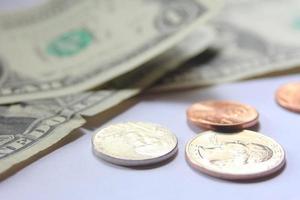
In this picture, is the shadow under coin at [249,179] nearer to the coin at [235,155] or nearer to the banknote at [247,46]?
the coin at [235,155]

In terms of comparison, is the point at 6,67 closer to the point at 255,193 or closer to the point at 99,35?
the point at 99,35

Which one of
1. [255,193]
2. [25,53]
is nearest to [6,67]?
[25,53]

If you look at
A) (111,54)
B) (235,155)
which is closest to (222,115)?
(235,155)

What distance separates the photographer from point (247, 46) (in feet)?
2.67

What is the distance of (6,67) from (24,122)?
189 mm

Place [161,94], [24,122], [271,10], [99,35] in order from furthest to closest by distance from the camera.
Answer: [271,10] < [99,35] < [161,94] < [24,122]

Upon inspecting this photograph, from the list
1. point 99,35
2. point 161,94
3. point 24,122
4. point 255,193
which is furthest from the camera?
point 99,35

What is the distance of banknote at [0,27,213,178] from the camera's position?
511 millimetres

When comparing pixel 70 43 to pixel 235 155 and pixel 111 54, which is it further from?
pixel 235 155

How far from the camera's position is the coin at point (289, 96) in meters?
0.61

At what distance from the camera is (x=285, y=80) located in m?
0.72

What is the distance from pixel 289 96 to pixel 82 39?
0.31 metres

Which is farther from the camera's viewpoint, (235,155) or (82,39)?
(82,39)

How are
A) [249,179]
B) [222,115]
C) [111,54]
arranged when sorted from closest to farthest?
[249,179] → [222,115] → [111,54]
